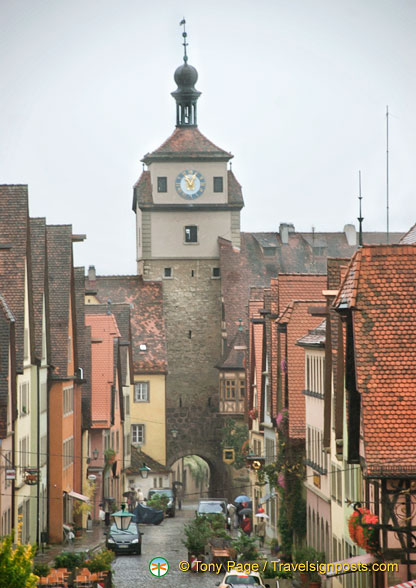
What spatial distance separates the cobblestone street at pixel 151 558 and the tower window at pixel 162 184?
2858cm

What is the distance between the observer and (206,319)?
81000mm

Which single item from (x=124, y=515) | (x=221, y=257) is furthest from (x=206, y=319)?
(x=124, y=515)

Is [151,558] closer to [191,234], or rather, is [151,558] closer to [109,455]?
[109,455]

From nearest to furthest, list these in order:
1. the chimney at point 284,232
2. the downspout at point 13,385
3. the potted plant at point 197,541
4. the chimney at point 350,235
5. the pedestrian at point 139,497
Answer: the downspout at point 13,385, the potted plant at point 197,541, the pedestrian at point 139,497, the chimney at point 284,232, the chimney at point 350,235

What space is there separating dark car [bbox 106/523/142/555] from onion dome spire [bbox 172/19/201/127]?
4236 centimetres

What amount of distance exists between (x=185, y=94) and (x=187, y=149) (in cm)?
301

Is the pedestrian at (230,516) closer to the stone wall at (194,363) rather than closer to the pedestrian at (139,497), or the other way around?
the pedestrian at (139,497)

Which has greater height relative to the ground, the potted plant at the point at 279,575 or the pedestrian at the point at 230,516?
the potted plant at the point at 279,575

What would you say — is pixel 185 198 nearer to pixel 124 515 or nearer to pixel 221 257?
pixel 221 257

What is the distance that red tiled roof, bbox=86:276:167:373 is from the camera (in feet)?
260

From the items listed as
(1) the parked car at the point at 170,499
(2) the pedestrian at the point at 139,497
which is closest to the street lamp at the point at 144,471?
(2) the pedestrian at the point at 139,497

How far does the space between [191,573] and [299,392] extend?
5293mm

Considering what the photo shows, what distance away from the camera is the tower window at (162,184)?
270 ft

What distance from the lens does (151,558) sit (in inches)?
1652
